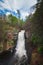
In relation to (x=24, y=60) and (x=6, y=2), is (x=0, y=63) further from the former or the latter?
(x=6, y=2)

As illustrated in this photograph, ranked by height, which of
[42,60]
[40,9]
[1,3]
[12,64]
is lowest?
[12,64]

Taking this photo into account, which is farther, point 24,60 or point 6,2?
point 6,2

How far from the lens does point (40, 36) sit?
8.27m

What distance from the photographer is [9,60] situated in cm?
1741

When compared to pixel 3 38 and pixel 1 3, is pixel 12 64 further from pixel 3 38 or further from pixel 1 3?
pixel 1 3

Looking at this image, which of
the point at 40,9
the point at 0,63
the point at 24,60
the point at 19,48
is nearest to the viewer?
the point at 40,9

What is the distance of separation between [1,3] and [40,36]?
1827cm

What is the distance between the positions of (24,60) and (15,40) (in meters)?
4.38

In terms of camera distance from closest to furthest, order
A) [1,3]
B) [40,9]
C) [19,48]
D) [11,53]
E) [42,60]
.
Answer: [40,9] < [42,60] < [11,53] < [19,48] < [1,3]

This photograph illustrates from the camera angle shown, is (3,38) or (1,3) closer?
(3,38)

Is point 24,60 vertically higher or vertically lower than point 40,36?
lower

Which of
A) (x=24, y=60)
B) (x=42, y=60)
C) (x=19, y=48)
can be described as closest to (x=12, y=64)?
(x=24, y=60)

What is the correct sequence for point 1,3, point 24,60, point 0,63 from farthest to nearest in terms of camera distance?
point 1,3
point 0,63
point 24,60

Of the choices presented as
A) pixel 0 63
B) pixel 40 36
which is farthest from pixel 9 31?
pixel 40 36
